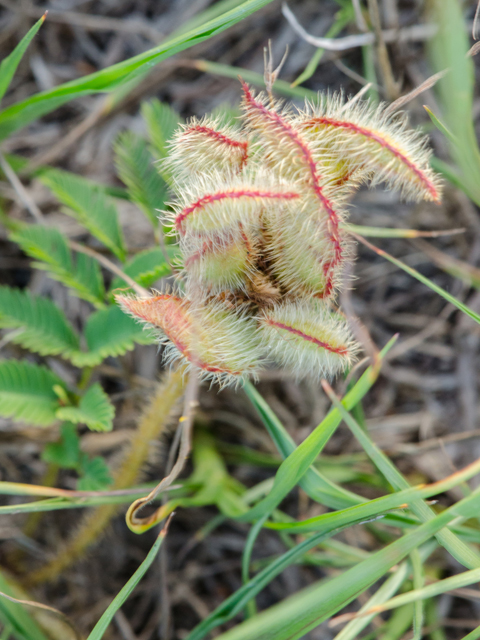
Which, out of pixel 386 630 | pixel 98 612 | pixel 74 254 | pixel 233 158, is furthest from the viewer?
pixel 74 254

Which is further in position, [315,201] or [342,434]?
[342,434]

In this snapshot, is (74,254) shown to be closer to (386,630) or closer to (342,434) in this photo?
(342,434)

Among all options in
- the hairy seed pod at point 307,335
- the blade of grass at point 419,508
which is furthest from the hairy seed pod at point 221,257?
the blade of grass at point 419,508

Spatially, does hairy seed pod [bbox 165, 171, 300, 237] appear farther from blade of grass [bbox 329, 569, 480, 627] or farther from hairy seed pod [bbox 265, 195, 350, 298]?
blade of grass [bbox 329, 569, 480, 627]

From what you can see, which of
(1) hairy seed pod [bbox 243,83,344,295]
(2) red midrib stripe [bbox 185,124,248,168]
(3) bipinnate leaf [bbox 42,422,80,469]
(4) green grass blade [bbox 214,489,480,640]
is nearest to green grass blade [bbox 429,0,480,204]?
(1) hairy seed pod [bbox 243,83,344,295]

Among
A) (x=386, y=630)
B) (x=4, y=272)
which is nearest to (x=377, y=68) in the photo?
(x=4, y=272)

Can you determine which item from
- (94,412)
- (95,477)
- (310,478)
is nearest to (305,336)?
(310,478)
